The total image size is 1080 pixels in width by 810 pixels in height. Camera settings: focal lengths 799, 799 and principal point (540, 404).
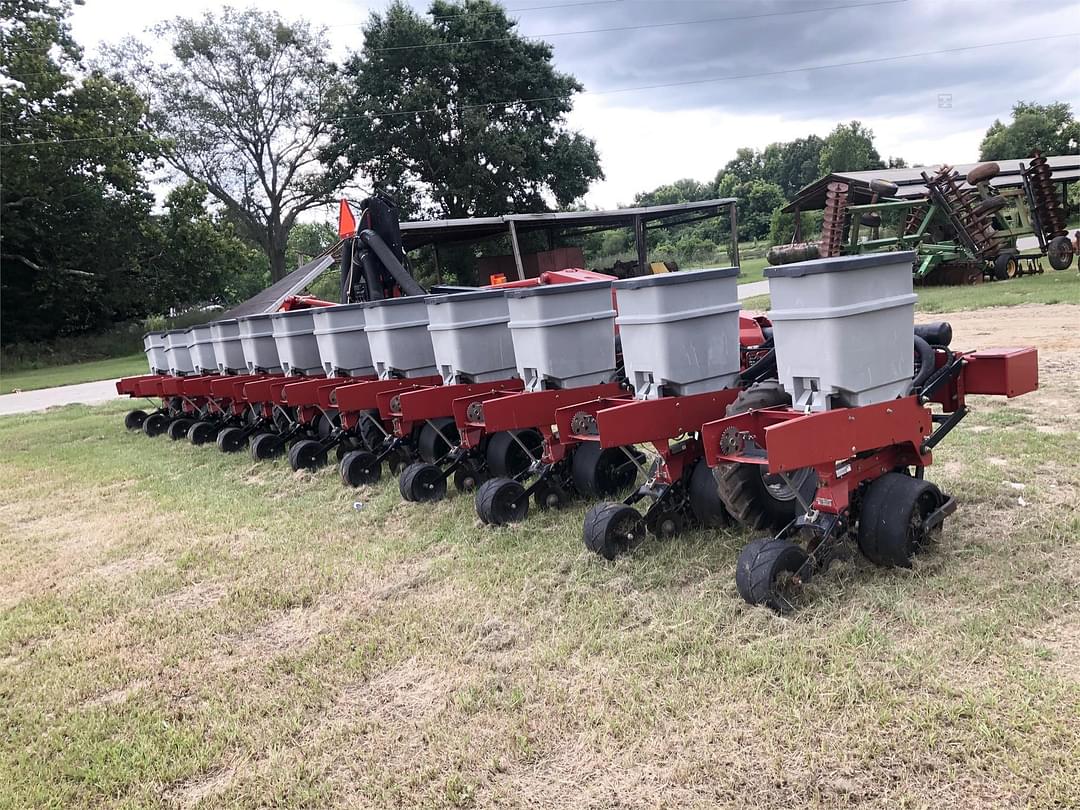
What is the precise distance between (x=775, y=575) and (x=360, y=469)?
3596 millimetres

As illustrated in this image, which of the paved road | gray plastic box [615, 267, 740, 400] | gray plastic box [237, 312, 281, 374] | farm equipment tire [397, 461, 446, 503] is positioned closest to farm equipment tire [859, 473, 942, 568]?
gray plastic box [615, 267, 740, 400]

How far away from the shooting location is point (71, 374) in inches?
853

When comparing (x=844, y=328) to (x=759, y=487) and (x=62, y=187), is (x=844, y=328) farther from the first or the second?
(x=62, y=187)

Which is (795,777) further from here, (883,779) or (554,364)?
(554,364)

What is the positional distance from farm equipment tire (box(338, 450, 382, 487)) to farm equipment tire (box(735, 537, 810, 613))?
11.3ft

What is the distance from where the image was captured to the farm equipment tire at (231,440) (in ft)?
25.8

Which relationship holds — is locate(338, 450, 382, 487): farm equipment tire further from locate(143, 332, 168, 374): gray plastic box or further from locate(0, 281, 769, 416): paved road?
locate(0, 281, 769, 416): paved road

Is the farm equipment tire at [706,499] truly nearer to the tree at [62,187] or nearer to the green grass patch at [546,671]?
the green grass patch at [546,671]

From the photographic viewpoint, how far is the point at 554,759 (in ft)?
7.61

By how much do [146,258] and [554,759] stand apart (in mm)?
29235

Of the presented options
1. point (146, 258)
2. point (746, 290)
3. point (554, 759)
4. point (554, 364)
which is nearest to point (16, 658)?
point (554, 759)

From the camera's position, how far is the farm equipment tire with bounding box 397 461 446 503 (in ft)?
16.9

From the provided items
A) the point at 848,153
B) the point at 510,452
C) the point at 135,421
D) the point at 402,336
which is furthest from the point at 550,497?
the point at 848,153

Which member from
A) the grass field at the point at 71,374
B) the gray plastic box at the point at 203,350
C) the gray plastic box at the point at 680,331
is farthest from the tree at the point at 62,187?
the gray plastic box at the point at 680,331
